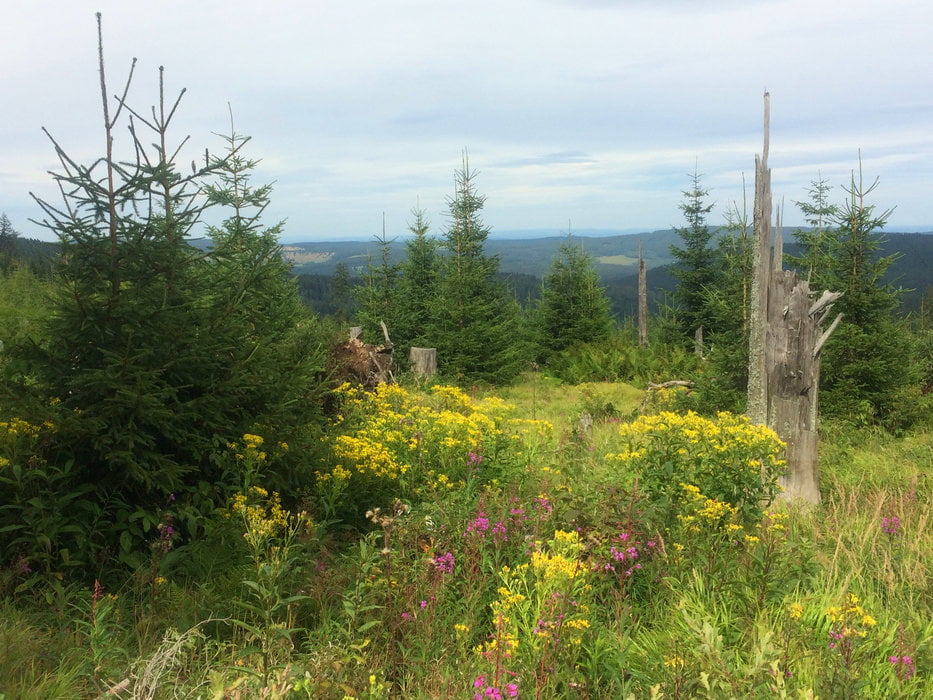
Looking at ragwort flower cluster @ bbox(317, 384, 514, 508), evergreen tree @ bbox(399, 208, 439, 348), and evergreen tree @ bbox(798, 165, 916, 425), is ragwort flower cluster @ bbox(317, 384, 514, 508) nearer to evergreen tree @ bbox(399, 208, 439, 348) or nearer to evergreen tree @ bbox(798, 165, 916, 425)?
evergreen tree @ bbox(798, 165, 916, 425)

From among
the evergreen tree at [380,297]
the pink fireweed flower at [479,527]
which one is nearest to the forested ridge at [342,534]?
the pink fireweed flower at [479,527]

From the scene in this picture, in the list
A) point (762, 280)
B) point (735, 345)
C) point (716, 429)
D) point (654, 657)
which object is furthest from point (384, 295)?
→ point (654, 657)

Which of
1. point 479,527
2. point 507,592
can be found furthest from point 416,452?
point 507,592

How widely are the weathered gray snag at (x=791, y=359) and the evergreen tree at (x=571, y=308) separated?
1335 cm

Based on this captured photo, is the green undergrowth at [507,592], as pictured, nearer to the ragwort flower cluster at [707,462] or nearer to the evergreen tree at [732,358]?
the ragwort flower cluster at [707,462]

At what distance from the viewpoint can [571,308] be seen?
69.1 feet

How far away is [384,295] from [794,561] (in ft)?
54.2

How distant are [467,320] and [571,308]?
567cm

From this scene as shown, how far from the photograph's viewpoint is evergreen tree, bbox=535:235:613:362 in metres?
21.0

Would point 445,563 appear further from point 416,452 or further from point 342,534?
point 416,452

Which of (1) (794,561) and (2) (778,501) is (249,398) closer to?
(1) (794,561)

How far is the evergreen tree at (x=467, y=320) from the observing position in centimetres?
1606

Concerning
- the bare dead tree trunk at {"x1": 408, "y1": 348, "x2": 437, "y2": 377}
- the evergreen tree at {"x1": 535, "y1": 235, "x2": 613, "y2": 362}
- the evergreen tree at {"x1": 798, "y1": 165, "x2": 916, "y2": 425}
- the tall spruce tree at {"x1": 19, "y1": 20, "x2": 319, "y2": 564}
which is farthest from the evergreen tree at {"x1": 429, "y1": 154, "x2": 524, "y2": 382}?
the tall spruce tree at {"x1": 19, "y1": 20, "x2": 319, "y2": 564}

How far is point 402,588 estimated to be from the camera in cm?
324
